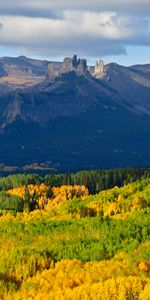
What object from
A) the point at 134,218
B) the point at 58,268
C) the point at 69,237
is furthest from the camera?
the point at 134,218

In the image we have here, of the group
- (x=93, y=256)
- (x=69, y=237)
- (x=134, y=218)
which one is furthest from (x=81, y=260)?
(x=134, y=218)

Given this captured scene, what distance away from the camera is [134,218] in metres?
194

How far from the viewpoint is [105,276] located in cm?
12750

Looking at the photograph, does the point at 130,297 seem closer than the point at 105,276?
Yes

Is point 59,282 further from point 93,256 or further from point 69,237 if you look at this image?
point 69,237

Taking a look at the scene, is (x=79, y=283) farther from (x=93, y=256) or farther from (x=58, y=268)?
(x=93, y=256)

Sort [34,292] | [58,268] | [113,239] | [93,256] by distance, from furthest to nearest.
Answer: [113,239] < [93,256] < [58,268] < [34,292]

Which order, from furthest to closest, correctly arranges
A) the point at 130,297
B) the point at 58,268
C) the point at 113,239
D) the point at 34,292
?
1. the point at 113,239
2. the point at 58,268
3. the point at 34,292
4. the point at 130,297

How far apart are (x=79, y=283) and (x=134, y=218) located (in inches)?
2715

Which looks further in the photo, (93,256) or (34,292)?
(93,256)

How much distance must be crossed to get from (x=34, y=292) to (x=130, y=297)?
690 inches

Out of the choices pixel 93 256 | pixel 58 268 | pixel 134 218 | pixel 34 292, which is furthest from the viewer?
pixel 134 218

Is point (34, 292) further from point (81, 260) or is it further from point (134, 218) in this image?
point (134, 218)

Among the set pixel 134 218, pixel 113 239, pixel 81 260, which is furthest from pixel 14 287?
pixel 134 218
